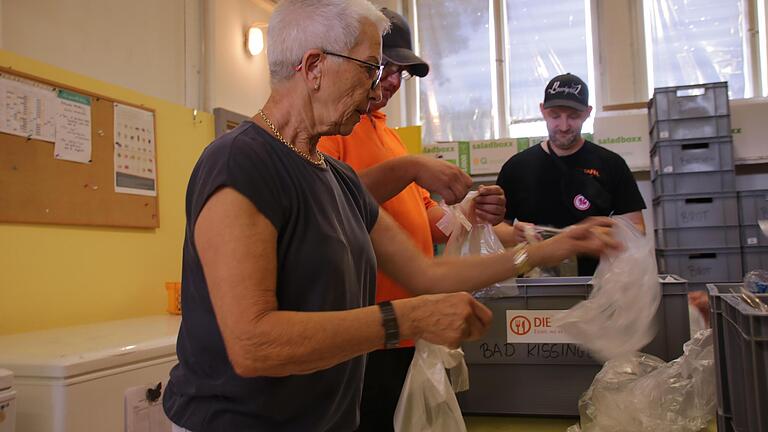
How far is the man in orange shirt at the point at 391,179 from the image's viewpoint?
55.8 inches

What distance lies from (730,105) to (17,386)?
14.5ft

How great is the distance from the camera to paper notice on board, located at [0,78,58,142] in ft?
7.05

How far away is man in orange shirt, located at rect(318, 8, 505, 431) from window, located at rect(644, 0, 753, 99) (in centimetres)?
405

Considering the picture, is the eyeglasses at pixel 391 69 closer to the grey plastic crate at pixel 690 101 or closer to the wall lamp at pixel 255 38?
the wall lamp at pixel 255 38

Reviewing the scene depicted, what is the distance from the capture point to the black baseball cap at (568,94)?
252 centimetres

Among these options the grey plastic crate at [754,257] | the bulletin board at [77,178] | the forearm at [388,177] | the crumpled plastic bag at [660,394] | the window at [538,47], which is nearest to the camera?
the forearm at [388,177]

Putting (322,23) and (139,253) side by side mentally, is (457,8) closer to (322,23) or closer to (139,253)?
(139,253)

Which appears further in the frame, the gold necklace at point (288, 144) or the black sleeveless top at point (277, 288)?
the gold necklace at point (288, 144)

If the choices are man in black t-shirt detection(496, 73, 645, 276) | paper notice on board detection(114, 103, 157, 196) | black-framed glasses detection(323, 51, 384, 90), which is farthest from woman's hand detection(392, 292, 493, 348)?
paper notice on board detection(114, 103, 157, 196)

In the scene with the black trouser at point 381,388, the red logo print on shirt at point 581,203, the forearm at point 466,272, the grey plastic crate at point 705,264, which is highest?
the red logo print on shirt at point 581,203

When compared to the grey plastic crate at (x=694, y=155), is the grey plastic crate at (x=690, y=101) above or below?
above

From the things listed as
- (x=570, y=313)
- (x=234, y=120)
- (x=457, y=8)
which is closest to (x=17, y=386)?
(x=570, y=313)

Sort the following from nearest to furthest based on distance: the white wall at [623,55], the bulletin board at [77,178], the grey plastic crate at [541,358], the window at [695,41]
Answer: the grey plastic crate at [541,358]
the bulletin board at [77,178]
the window at [695,41]
the white wall at [623,55]

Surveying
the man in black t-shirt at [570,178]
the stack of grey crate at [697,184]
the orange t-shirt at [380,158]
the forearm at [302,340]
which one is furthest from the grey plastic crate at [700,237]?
the forearm at [302,340]
